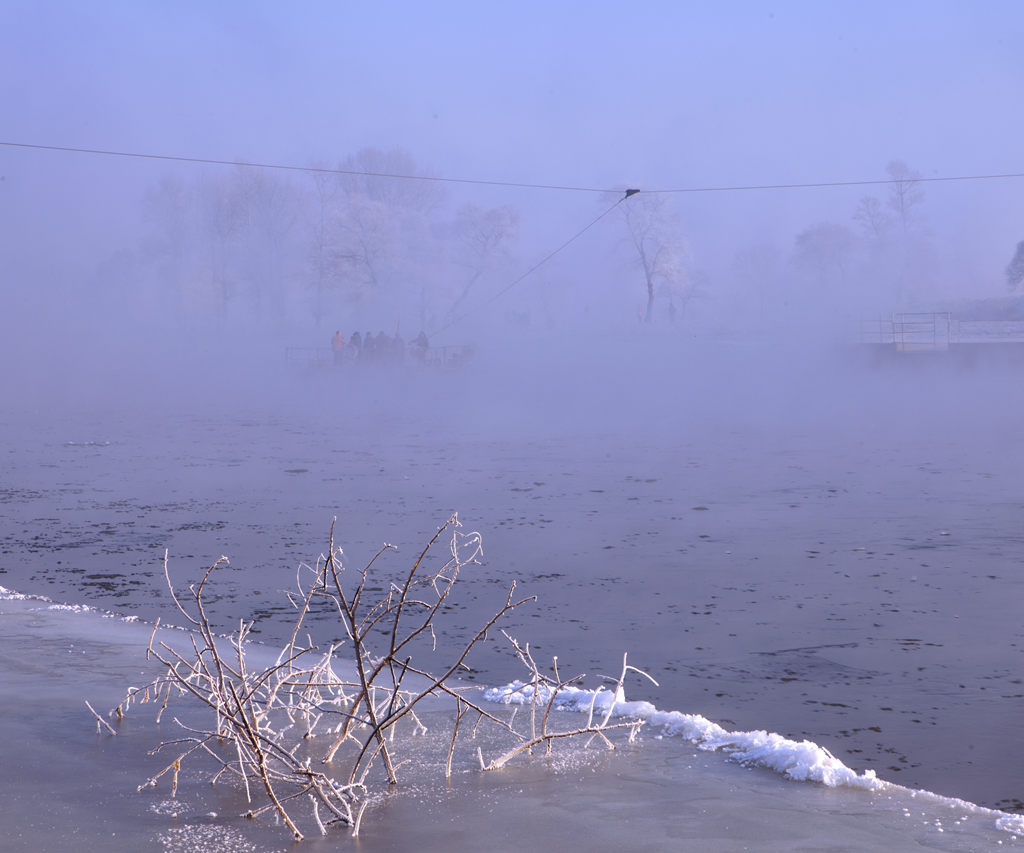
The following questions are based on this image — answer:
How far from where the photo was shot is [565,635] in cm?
805

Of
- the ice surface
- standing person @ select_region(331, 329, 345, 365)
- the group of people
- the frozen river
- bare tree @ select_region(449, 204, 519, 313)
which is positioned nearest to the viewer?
the ice surface

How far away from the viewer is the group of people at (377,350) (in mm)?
48500

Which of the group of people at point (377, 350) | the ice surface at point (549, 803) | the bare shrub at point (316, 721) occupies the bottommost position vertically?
the ice surface at point (549, 803)

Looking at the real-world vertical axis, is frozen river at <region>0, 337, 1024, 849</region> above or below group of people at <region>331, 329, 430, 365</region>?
below

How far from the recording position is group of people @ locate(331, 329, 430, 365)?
48500mm

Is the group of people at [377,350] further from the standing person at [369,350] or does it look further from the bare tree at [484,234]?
the bare tree at [484,234]

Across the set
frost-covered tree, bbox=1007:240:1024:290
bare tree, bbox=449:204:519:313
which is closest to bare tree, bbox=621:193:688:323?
bare tree, bbox=449:204:519:313

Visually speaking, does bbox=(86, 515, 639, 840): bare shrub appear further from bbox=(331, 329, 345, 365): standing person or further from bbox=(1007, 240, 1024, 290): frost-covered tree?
bbox=(1007, 240, 1024, 290): frost-covered tree

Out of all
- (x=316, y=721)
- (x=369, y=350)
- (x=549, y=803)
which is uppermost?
(x=369, y=350)

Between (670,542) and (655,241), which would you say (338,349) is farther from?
(670,542)

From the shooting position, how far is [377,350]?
4888cm

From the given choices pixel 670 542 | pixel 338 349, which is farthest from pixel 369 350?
pixel 670 542

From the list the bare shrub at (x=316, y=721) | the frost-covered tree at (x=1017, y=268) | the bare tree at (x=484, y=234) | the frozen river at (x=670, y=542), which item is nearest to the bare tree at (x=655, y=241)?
the bare tree at (x=484, y=234)

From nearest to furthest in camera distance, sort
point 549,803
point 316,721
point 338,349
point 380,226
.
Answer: point 549,803 < point 316,721 < point 338,349 < point 380,226
